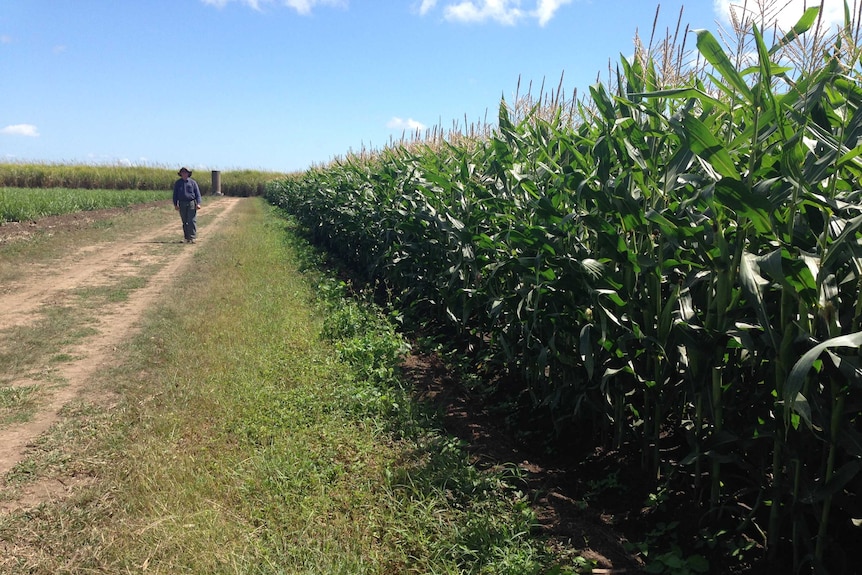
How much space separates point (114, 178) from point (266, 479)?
52.5 meters

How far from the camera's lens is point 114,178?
49.3 m

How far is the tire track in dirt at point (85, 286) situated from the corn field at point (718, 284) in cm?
353

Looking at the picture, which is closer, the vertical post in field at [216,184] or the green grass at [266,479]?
the green grass at [266,479]

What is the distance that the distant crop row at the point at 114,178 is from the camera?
44.2m

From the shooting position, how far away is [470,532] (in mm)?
3160

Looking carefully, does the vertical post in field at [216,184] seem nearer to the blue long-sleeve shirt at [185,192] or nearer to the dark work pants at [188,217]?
the blue long-sleeve shirt at [185,192]

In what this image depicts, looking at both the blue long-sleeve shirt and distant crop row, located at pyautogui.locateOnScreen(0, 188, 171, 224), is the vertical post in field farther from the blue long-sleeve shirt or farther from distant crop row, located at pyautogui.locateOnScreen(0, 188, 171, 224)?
the blue long-sleeve shirt

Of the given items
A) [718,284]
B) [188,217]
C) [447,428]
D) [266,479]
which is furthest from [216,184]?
[718,284]

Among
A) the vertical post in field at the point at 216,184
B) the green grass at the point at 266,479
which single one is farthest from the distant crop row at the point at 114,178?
the green grass at the point at 266,479

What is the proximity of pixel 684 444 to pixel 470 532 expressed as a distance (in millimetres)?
1517

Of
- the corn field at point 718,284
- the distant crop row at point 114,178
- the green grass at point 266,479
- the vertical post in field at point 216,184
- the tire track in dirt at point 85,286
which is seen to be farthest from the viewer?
the vertical post in field at point 216,184

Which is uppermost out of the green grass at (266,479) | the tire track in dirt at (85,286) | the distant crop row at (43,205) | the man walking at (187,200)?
the man walking at (187,200)

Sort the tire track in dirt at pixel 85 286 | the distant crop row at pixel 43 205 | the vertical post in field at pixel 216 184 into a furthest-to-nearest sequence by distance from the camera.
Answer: the vertical post in field at pixel 216 184
the distant crop row at pixel 43 205
the tire track in dirt at pixel 85 286

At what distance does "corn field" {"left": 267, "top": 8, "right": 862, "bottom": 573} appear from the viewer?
2.44 m
